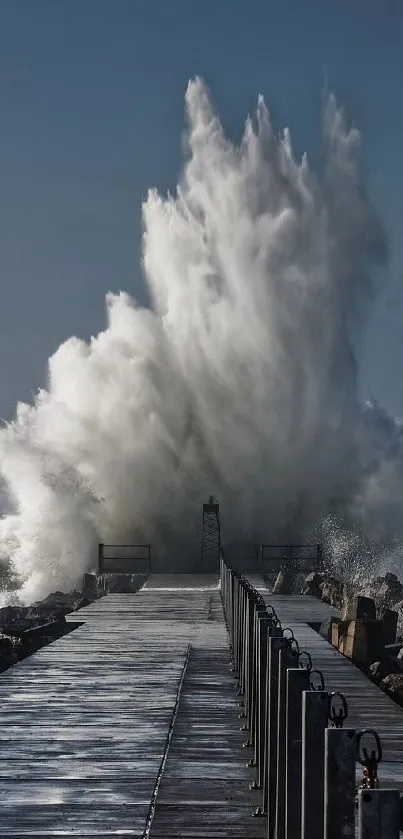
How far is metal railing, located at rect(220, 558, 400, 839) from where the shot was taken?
188 inches

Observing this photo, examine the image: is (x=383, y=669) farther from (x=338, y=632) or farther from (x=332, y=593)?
(x=332, y=593)

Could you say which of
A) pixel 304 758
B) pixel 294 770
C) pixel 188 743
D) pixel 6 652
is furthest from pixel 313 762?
pixel 6 652

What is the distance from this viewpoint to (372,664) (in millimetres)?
19562

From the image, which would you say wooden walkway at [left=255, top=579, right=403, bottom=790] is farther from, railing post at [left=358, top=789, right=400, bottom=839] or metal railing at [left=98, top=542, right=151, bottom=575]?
metal railing at [left=98, top=542, right=151, bottom=575]

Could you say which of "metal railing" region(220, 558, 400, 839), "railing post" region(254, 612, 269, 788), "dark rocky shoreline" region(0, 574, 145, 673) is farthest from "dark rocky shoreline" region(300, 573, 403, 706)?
"railing post" region(254, 612, 269, 788)

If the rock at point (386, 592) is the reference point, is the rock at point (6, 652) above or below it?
below

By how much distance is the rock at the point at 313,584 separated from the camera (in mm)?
39594

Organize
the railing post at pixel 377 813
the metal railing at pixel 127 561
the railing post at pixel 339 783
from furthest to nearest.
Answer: the metal railing at pixel 127 561 < the railing post at pixel 339 783 < the railing post at pixel 377 813

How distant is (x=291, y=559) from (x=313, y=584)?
9503 mm

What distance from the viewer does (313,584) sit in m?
40.2

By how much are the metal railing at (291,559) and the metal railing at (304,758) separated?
33674mm

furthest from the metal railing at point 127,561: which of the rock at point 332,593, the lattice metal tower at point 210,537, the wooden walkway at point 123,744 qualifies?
the wooden walkway at point 123,744

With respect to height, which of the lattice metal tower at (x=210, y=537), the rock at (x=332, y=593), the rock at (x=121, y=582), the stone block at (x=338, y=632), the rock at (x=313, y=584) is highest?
the lattice metal tower at (x=210, y=537)

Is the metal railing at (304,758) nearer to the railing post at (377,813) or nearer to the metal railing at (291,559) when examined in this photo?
the railing post at (377,813)
